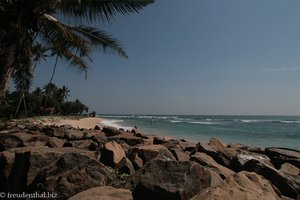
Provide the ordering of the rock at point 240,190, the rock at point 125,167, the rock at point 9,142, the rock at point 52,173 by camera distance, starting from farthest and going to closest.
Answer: the rock at point 9,142 → the rock at point 125,167 → the rock at point 52,173 → the rock at point 240,190

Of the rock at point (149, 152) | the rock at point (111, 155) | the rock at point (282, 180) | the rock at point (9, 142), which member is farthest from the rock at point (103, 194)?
the rock at point (9, 142)

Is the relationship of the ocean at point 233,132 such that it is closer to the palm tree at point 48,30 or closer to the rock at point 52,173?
the palm tree at point 48,30

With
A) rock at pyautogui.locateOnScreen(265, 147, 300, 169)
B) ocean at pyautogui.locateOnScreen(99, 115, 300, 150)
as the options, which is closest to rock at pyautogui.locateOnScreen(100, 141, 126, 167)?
rock at pyautogui.locateOnScreen(265, 147, 300, 169)

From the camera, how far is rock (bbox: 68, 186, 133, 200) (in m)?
2.93

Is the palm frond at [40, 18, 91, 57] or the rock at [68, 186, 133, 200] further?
the palm frond at [40, 18, 91, 57]

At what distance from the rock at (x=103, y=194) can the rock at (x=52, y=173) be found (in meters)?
0.28

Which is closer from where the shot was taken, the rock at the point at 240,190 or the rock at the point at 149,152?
the rock at the point at 240,190

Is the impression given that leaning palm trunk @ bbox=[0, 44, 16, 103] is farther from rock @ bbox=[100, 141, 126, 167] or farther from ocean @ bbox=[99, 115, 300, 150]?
ocean @ bbox=[99, 115, 300, 150]

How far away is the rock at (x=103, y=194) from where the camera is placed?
293 centimetres

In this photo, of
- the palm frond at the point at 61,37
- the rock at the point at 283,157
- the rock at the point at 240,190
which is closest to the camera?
the rock at the point at 240,190

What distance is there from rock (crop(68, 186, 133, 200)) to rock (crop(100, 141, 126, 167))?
1585 mm

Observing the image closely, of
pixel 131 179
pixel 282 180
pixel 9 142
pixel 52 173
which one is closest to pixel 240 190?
pixel 131 179

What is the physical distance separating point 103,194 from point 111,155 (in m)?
1.90

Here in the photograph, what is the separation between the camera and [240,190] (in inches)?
119
